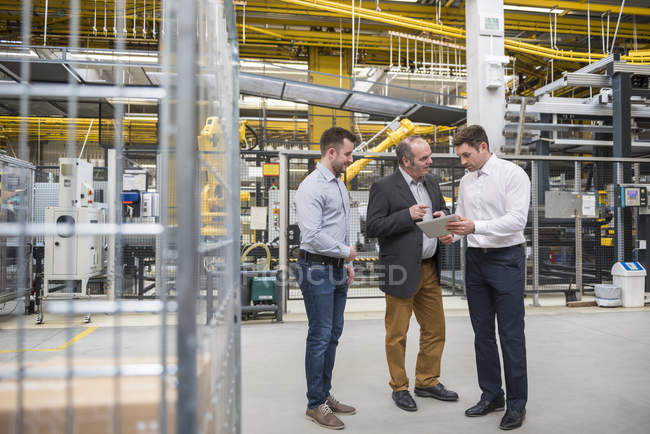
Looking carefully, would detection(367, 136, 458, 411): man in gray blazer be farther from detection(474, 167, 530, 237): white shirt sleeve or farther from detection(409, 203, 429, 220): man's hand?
detection(474, 167, 530, 237): white shirt sleeve

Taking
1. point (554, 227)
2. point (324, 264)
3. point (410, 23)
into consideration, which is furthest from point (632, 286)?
point (324, 264)

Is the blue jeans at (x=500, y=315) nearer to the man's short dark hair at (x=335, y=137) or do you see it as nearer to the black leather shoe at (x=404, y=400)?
the black leather shoe at (x=404, y=400)

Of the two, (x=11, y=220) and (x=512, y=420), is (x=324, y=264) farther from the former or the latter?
(x=11, y=220)

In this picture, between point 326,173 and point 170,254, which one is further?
point 326,173

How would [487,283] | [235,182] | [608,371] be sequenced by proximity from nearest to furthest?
[235,182] < [487,283] < [608,371]

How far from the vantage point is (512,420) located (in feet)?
8.51

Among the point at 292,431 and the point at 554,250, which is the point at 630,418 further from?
the point at 554,250

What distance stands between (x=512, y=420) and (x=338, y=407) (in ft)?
3.23

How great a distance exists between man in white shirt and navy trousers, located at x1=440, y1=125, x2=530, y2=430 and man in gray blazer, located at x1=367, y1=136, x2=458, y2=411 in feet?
0.83

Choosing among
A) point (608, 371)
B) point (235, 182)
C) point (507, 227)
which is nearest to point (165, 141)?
point (235, 182)

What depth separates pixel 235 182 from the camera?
1833mm

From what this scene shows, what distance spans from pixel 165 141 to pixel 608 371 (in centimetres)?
386

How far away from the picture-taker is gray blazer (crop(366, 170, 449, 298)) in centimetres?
290

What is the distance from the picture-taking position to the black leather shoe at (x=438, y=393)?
303 cm
